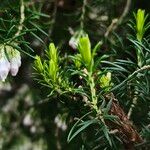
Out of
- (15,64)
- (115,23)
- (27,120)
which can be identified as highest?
(15,64)

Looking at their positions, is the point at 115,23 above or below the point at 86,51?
below

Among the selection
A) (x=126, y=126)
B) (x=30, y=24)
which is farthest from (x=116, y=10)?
(x=126, y=126)

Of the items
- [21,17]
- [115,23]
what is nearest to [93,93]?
[21,17]

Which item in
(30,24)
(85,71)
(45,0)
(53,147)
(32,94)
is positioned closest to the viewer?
(85,71)

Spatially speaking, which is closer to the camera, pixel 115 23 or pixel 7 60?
pixel 7 60

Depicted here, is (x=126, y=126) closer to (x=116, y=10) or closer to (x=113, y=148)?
(x=113, y=148)

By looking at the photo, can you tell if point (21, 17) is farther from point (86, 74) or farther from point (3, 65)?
point (86, 74)

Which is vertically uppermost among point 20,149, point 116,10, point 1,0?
point 1,0

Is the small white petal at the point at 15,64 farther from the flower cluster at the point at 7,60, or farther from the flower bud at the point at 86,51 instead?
→ the flower bud at the point at 86,51

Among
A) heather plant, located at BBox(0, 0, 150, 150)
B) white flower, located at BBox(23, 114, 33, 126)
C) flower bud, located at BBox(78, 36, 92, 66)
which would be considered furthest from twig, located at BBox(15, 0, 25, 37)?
white flower, located at BBox(23, 114, 33, 126)

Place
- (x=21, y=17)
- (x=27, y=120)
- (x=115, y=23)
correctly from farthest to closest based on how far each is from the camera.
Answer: (x=27, y=120), (x=115, y=23), (x=21, y=17)
